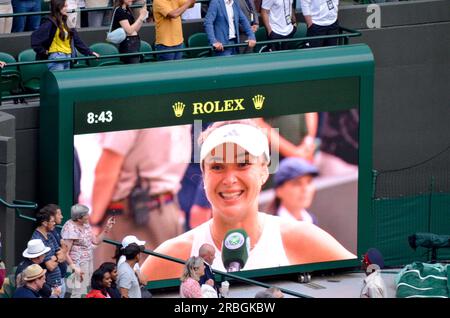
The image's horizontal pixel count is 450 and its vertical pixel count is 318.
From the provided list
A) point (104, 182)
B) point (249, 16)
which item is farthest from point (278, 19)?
point (104, 182)

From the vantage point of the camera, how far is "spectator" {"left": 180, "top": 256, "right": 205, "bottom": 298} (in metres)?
18.9

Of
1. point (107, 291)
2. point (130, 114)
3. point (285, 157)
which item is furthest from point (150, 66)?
point (107, 291)

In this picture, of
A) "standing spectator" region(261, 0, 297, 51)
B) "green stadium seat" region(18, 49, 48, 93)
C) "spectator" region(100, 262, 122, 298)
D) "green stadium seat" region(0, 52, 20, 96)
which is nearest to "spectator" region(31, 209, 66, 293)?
"spectator" region(100, 262, 122, 298)

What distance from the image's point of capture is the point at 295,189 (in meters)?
23.4

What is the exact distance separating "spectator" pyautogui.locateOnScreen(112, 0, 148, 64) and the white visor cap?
153 centimetres

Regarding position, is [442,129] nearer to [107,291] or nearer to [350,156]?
[350,156]

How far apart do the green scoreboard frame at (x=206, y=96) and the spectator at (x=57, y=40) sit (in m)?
0.56

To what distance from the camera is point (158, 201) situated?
22.5 meters

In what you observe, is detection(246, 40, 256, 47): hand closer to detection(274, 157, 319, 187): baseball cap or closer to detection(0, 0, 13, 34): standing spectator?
detection(274, 157, 319, 187): baseball cap

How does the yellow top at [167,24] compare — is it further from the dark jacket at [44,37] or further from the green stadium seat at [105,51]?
the dark jacket at [44,37]

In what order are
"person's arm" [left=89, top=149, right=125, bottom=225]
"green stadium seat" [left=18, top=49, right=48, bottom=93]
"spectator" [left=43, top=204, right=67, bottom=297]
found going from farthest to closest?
1. "green stadium seat" [left=18, top=49, right=48, bottom=93]
2. "person's arm" [left=89, top=149, right=125, bottom=225]
3. "spectator" [left=43, top=204, right=67, bottom=297]

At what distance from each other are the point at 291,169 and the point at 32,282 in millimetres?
5721
